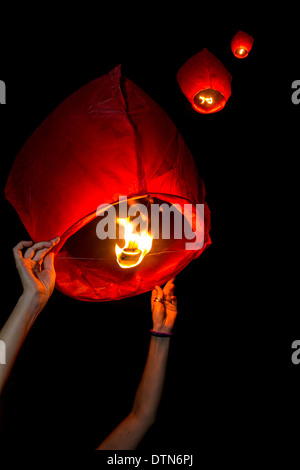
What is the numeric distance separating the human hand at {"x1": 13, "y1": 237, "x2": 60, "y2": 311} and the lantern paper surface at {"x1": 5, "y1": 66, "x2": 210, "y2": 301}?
74 mm

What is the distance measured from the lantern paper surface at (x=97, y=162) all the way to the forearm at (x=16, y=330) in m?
0.19

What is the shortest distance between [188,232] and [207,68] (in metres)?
0.76

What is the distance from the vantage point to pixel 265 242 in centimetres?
227

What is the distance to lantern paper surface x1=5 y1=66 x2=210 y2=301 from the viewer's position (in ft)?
2.60

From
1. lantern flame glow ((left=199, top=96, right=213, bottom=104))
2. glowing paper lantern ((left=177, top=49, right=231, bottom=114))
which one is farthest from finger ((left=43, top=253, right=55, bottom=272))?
lantern flame glow ((left=199, top=96, right=213, bottom=104))

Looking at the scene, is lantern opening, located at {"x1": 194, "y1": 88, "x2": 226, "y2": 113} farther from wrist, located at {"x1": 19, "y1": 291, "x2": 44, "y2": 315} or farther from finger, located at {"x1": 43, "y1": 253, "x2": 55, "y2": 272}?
wrist, located at {"x1": 19, "y1": 291, "x2": 44, "y2": 315}

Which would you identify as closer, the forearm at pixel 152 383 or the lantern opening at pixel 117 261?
the lantern opening at pixel 117 261

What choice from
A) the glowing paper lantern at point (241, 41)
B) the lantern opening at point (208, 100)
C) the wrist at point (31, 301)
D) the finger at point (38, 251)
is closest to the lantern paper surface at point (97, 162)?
the finger at point (38, 251)

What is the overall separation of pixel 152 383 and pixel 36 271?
32.9 inches

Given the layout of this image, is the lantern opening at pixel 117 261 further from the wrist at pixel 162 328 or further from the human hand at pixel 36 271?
the wrist at pixel 162 328

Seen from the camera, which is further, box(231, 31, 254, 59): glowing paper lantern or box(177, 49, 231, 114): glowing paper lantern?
box(231, 31, 254, 59): glowing paper lantern

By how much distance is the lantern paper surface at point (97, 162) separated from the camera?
79cm

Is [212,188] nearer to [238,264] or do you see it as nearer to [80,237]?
[238,264]

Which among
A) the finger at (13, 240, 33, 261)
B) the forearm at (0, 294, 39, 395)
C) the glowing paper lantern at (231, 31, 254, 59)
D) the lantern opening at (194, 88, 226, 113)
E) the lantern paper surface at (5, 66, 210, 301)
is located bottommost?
the forearm at (0, 294, 39, 395)
